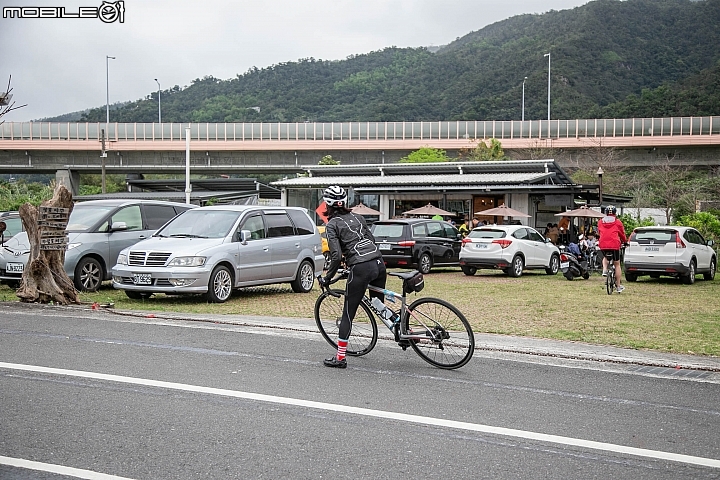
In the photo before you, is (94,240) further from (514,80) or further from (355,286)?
(514,80)

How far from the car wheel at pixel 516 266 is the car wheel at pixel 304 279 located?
9000 mm

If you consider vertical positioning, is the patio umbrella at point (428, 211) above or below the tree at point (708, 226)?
above

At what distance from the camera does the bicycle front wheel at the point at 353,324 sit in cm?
871

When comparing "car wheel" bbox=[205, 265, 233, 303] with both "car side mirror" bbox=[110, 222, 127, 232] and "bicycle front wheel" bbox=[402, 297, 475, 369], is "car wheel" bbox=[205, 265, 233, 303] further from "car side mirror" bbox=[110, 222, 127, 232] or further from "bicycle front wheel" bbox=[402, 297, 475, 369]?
"bicycle front wheel" bbox=[402, 297, 475, 369]

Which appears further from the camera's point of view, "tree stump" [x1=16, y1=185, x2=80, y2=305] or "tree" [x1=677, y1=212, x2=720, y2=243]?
A: "tree" [x1=677, y1=212, x2=720, y2=243]

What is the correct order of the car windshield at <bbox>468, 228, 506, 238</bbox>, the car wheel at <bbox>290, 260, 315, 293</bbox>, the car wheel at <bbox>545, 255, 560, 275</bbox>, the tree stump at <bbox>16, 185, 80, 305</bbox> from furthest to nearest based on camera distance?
the car wheel at <bbox>545, 255, 560, 275</bbox>
the car windshield at <bbox>468, 228, 506, 238</bbox>
the car wheel at <bbox>290, 260, 315, 293</bbox>
the tree stump at <bbox>16, 185, 80, 305</bbox>

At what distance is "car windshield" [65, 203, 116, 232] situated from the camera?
16.4m

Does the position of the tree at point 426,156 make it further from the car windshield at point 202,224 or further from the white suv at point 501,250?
the car windshield at point 202,224

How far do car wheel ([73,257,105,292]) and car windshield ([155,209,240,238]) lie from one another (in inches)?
75.5

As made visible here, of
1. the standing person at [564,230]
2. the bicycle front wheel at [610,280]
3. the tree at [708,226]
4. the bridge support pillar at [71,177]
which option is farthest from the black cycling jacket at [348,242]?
the bridge support pillar at [71,177]

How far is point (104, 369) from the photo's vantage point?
7.93 meters

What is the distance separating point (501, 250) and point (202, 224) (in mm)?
11480

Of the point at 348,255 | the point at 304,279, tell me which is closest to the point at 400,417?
the point at 348,255

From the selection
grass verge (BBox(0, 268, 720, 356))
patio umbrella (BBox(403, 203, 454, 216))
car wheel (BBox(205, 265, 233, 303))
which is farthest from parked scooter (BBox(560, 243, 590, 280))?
patio umbrella (BBox(403, 203, 454, 216))
